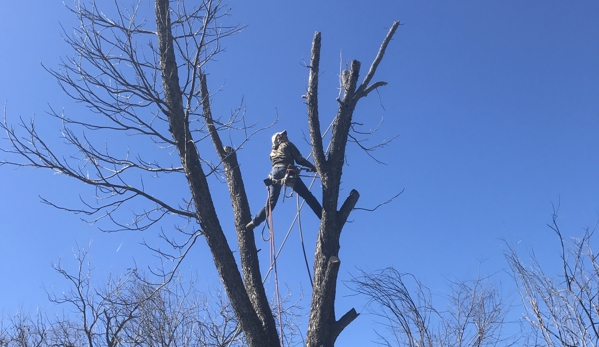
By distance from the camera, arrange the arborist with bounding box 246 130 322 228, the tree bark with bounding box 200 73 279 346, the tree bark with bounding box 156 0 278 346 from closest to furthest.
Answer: the tree bark with bounding box 156 0 278 346 < the tree bark with bounding box 200 73 279 346 < the arborist with bounding box 246 130 322 228

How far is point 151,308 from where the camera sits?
8.47 meters

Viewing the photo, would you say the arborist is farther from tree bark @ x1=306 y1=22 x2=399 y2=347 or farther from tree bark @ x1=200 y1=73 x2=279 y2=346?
tree bark @ x1=306 y1=22 x2=399 y2=347

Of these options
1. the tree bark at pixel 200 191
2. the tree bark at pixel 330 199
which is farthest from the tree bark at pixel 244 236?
the tree bark at pixel 330 199

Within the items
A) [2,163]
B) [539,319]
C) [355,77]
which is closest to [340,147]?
[355,77]

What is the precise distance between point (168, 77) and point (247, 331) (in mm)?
2409

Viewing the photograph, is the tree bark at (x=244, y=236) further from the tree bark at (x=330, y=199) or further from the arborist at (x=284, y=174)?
the tree bark at (x=330, y=199)

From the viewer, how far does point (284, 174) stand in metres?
5.96

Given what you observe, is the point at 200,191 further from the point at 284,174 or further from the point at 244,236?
the point at 284,174

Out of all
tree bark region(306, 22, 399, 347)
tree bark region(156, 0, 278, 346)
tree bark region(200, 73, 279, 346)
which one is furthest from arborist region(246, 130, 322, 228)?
tree bark region(156, 0, 278, 346)

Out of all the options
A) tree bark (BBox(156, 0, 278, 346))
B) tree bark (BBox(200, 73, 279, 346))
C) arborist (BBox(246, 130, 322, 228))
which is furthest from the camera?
arborist (BBox(246, 130, 322, 228))

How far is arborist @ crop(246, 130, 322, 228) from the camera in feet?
19.0

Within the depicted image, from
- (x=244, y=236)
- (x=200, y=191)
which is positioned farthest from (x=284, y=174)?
(x=200, y=191)

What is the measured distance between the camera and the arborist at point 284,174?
580cm

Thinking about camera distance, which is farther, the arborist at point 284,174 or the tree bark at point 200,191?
the arborist at point 284,174
